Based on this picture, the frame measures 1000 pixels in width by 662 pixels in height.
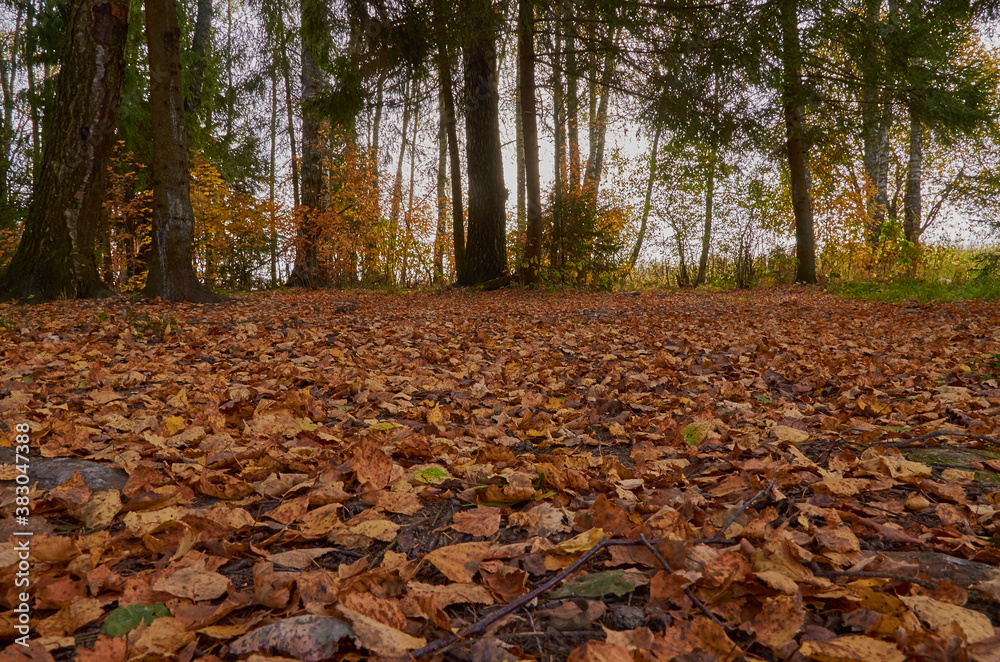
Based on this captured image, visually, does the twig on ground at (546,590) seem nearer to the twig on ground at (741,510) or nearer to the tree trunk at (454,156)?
the twig on ground at (741,510)

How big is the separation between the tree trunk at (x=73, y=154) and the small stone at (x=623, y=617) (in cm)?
694

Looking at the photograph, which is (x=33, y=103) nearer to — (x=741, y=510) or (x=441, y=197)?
(x=441, y=197)

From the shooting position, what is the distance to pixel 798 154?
1078 cm

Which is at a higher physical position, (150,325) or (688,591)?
(150,325)

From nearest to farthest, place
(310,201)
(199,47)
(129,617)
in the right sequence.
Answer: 1. (129,617)
2. (310,201)
3. (199,47)

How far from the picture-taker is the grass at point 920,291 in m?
7.16

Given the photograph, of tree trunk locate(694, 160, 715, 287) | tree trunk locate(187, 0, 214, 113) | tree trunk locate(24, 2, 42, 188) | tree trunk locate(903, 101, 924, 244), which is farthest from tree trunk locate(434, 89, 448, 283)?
tree trunk locate(903, 101, 924, 244)

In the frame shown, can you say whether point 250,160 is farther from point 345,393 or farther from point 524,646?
point 524,646

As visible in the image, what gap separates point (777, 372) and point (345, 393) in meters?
2.49

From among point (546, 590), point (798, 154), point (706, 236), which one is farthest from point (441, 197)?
point (546, 590)

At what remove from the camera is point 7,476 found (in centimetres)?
161

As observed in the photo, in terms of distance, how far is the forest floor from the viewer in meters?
1.01

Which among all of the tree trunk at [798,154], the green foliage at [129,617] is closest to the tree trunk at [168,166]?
the green foliage at [129,617]

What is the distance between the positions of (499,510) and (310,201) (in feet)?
37.7
